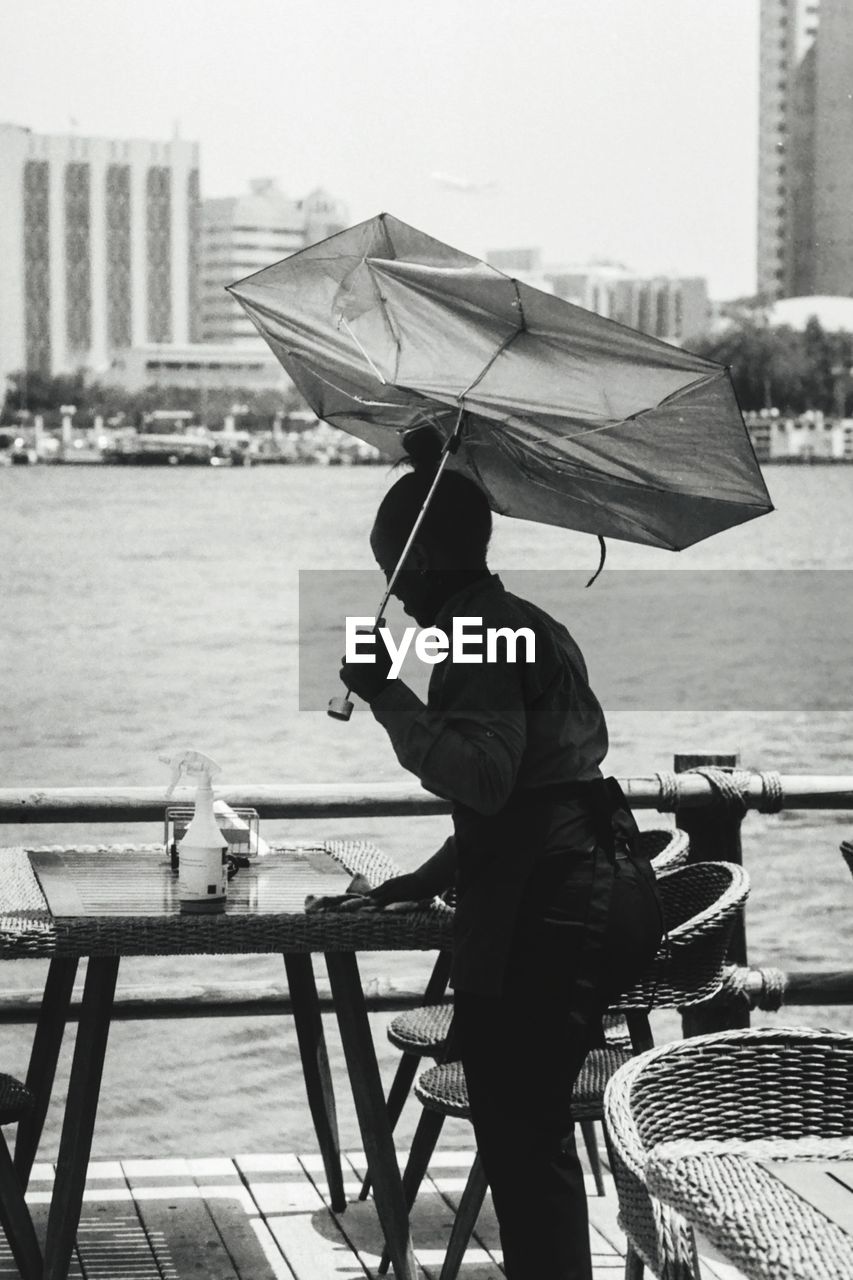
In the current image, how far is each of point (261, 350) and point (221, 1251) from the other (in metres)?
74.4

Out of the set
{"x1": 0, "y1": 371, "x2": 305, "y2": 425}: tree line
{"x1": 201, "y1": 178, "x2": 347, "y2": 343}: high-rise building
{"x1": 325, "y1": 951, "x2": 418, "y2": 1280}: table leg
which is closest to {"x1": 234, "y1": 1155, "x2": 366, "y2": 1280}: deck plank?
{"x1": 325, "y1": 951, "x2": 418, "y2": 1280}: table leg

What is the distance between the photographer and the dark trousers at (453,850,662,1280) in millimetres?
2680

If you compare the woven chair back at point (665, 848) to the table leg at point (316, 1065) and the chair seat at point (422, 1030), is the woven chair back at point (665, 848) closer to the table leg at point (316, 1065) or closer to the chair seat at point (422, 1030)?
the chair seat at point (422, 1030)

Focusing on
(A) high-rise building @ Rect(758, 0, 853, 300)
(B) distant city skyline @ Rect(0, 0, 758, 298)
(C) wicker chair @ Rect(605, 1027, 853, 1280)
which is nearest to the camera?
(C) wicker chair @ Rect(605, 1027, 853, 1280)

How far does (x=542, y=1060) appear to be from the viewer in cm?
270

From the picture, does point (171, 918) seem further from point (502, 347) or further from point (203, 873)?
point (502, 347)

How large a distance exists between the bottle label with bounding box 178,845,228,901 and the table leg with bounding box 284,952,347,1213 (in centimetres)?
74

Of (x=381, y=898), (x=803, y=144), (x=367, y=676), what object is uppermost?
(x=803, y=144)

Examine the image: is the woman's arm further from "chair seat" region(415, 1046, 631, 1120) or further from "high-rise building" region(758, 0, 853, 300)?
"high-rise building" region(758, 0, 853, 300)

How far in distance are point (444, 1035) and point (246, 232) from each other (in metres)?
79.8

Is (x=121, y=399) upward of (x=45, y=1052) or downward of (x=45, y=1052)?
upward

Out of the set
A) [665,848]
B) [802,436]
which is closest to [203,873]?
[665,848]

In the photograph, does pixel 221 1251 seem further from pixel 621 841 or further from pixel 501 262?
pixel 501 262

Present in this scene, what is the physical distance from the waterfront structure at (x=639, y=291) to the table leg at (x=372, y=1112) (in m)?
66.0
